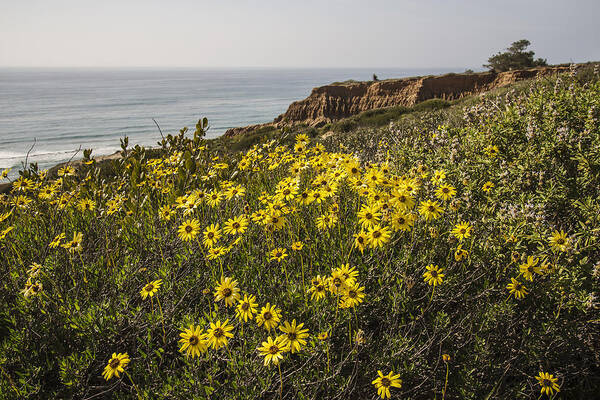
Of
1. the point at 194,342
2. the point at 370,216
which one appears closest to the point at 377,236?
the point at 370,216

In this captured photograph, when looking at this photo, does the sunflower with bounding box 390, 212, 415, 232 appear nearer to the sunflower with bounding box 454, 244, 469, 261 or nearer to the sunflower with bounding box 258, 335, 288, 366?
the sunflower with bounding box 454, 244, 469, 261

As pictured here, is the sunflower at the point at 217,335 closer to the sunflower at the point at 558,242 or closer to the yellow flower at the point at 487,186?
the sunflower at the point at 558,242

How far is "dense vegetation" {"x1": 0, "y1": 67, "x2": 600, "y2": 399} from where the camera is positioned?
2340 mm

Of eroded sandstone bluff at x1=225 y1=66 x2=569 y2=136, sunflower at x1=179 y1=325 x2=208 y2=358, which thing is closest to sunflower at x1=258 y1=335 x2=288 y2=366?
sunflower at x1=179 y1=325 x2=208 y2=358

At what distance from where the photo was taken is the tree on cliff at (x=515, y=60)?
51500mm

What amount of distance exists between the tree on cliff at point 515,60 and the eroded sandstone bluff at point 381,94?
10.2 m

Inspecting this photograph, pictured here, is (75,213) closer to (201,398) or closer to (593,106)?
(201,398)

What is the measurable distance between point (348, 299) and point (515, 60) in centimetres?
6626

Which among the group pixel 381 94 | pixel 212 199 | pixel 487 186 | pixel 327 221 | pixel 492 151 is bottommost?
pixel 327 221

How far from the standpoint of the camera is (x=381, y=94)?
4928 centimetres

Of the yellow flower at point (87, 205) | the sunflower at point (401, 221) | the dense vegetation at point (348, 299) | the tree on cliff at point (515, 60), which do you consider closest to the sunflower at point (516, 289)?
the dense vegetation at point (348, 299)

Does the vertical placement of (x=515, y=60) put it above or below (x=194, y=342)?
above

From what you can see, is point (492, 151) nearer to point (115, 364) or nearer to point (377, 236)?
point (377, 236)

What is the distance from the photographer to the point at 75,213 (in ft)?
16.6
